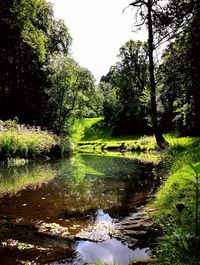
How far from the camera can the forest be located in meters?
6.68

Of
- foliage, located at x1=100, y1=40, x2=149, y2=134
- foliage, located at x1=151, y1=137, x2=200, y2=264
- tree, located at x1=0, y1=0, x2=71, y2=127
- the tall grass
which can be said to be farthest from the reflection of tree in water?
foliage, located at x1=100, y1=40, x2=149, y2=134

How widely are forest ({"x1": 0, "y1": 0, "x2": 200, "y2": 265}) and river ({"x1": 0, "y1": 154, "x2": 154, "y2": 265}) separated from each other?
2.70 feet

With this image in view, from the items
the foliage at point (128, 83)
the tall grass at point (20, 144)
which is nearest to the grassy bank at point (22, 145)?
the tall grass at point (20, 144)

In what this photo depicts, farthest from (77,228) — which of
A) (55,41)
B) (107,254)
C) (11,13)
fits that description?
(55,41)

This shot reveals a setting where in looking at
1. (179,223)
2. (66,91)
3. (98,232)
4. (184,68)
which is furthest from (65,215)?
(66,91)

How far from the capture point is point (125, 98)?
59.6 metres

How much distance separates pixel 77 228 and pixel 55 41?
35.5 m

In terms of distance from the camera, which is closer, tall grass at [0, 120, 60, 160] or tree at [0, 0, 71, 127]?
tall grass at [0, 120, 60, 160]

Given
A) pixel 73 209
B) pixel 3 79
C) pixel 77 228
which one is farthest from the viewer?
pixel 3 79

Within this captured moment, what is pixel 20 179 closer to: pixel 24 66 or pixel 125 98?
pixel 24 66

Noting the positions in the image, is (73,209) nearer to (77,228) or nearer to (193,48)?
(77,228)

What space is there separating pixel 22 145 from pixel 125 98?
40.4m

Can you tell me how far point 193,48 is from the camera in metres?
14.8

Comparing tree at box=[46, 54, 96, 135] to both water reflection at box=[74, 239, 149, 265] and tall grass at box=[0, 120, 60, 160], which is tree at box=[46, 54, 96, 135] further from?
water reflection at box=[74, 239, 149, 265]
